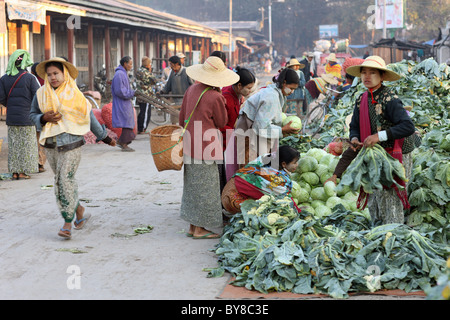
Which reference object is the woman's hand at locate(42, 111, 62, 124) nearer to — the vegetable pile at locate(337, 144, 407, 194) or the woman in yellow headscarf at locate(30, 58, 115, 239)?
the woman in yellow headscarf at locate(30, 58, 115, 239)

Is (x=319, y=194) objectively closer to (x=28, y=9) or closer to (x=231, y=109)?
(x=231, y=109)

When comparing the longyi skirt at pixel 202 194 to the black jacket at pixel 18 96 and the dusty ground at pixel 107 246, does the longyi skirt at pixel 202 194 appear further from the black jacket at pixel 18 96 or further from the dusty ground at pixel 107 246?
the black jacket at pixel 18 96

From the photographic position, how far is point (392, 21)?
38406 mm

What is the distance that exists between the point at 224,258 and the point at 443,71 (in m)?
7.52

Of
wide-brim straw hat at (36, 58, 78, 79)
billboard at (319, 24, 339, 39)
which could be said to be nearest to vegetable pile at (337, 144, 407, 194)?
wide-brim straw hat at (36, 58, 78, 79)

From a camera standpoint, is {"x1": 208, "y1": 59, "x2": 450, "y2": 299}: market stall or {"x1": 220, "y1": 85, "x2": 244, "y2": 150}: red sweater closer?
{"x1": 208, "y1": 59, "x2": 450, "y2": 299}: market stall

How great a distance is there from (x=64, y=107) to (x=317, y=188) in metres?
2.79

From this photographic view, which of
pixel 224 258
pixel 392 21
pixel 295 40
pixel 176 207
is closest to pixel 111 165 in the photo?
pixel 176 207

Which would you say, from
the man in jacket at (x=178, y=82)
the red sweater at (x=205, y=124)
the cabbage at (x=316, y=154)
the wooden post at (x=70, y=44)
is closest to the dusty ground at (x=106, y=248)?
the red sweater at (x=205, y=124)

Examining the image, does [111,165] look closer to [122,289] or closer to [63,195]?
[63,195]

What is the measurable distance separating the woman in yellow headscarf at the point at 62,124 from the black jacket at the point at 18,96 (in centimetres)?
310

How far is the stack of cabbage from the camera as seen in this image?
680 cm

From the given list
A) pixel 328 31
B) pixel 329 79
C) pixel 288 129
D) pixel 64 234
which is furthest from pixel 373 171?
pixel 328 31

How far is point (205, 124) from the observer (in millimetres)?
6375
